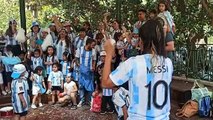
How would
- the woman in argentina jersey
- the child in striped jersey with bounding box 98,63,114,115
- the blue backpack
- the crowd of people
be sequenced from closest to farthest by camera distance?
the woman in argentina jersey < the blue backpack < the child in striped jersey with bounding box 98,63,114,115 < the crowd of people

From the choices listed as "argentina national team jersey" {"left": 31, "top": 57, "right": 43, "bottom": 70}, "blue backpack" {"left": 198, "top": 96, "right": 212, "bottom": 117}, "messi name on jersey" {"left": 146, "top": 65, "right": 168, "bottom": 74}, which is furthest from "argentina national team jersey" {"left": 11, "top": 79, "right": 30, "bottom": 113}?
"messi name on jersey" {"left": 146, "top": 65, "right": 168, "bottom": 74}

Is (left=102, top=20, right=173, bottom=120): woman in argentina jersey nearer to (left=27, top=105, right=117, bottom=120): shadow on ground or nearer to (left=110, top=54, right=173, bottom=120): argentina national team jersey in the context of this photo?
(left=110, top=54, right=173, bottom=120): argentina national team jersey

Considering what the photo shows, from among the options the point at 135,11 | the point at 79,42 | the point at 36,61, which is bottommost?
the point at 36,61

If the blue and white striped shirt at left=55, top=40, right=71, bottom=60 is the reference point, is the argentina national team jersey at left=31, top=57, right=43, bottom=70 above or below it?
below

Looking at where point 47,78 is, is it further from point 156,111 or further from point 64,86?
point 156,111

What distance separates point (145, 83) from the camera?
2.29m

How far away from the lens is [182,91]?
7.31 metres

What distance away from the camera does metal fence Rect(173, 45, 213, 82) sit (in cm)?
794

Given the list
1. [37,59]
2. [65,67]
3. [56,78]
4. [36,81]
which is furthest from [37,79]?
[65,67]

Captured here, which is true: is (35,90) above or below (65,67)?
below

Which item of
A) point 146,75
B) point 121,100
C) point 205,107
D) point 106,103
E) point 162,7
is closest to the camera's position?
point 146,75

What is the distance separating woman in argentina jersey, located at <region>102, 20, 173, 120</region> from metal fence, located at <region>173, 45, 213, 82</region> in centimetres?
578

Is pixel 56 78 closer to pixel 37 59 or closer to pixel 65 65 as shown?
pixel 65 65

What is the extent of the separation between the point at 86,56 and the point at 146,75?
18.1 feet
